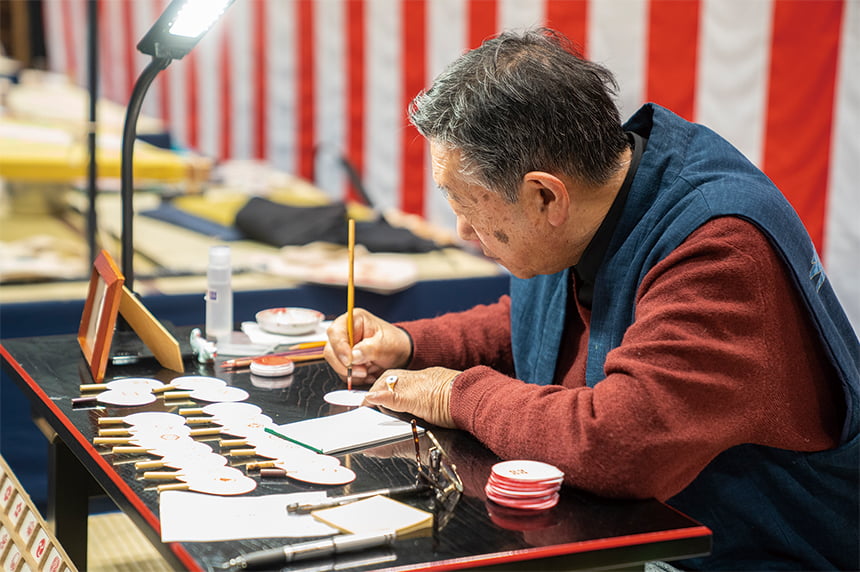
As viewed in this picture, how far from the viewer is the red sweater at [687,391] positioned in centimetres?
120

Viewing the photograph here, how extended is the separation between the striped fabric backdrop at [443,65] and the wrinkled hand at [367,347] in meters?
1.56

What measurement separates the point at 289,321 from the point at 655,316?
0.88 metres

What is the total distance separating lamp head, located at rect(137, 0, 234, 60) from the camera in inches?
70.0

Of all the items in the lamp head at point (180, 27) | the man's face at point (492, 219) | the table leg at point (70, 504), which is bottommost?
the table leg at point (70, 504)

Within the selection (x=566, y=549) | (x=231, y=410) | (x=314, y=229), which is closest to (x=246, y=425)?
(x=231, y=410)

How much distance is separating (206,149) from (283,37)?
1611 mm

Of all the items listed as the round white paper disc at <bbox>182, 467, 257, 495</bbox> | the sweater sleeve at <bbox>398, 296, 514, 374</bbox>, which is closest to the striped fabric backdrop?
the sweater sleeve at <bbox>398, 296, 514, 374</bbox>

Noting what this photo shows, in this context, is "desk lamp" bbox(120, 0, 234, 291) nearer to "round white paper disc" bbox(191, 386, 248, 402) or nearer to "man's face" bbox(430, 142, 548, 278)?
"round white paper disc" bbox(191, 386, 248, 402)

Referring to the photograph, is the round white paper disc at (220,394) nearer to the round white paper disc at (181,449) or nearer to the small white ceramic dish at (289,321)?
the round white paper disc at (181,449)

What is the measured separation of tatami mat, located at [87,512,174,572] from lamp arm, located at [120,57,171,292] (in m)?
0.48

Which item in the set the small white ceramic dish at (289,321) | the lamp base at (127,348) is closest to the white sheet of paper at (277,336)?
the small white ceramic dish at (289,321)

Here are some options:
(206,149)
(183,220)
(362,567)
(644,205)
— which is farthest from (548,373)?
(206,149)

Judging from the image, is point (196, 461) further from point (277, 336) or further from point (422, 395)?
point (277, 336)

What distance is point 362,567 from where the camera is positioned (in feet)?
3.37
